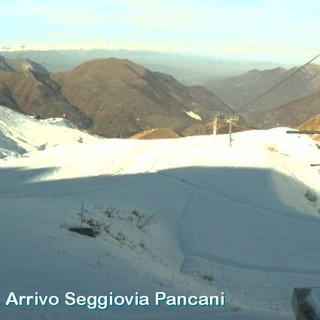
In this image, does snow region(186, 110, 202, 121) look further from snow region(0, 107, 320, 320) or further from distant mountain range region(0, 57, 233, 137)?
snow region(0, 107, 320, 320)

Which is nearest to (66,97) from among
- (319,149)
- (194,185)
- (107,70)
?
(107,70)

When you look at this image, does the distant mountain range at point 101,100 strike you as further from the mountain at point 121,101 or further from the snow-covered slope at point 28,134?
the snow-covered slope at point 28,134

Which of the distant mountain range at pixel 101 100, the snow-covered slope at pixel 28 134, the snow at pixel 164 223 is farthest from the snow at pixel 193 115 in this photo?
the snow at pixel 164 223

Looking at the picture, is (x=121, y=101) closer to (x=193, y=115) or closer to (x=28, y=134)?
(x=193, y=115)

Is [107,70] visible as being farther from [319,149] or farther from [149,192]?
[149,192]

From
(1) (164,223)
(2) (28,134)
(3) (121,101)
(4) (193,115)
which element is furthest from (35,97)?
(1) (164,223)
